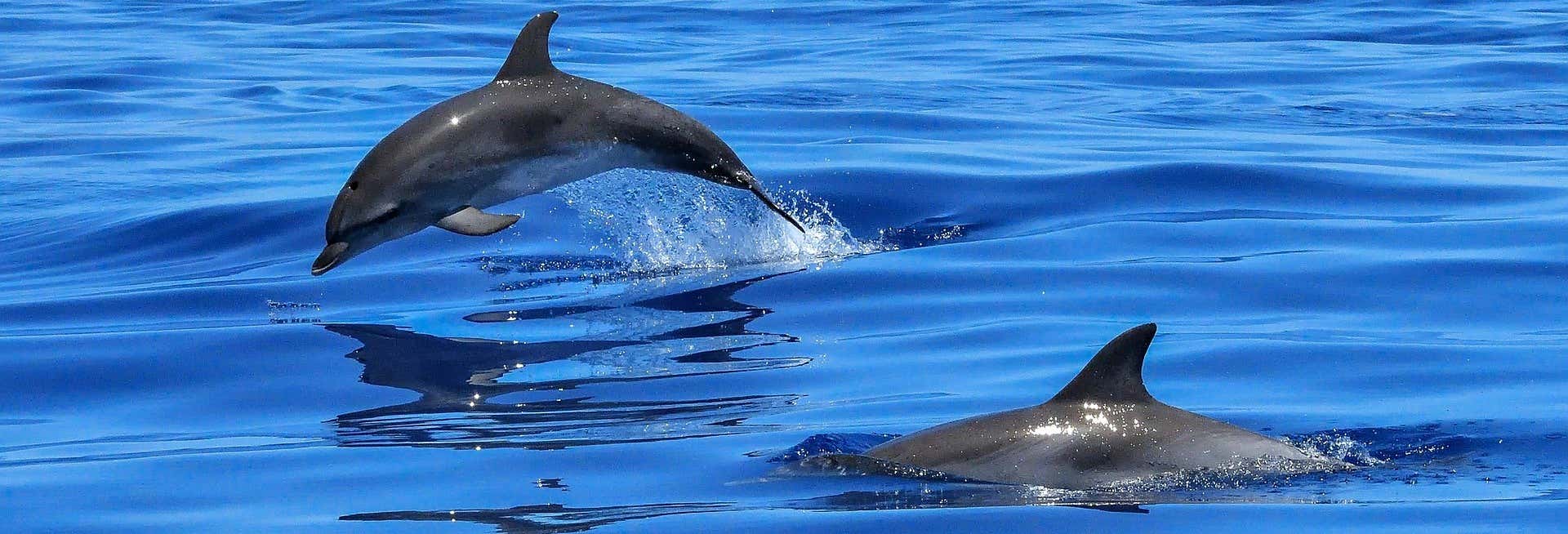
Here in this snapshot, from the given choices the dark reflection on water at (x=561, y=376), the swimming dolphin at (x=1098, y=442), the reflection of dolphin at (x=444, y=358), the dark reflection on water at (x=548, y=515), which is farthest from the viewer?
the reflection of dolphin at (x=444, y=358)

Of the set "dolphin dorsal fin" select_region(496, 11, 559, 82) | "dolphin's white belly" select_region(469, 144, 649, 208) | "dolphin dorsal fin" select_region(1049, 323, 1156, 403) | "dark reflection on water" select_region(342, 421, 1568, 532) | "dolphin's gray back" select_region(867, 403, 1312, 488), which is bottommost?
"dark reflection on water" select_region(342, 421, 1568, 532)

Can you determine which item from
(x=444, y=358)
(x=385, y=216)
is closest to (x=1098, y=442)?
(x=444, y=358)

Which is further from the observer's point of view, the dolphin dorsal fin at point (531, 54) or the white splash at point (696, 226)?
the white splash at point (696, 226)

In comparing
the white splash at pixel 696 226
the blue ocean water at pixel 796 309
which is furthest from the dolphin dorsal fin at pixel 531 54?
the white splash at pixel 696 226

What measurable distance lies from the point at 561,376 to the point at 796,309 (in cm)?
164

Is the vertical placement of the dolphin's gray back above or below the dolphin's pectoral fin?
below

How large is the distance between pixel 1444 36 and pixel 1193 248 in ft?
52.5

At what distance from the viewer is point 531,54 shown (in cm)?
841

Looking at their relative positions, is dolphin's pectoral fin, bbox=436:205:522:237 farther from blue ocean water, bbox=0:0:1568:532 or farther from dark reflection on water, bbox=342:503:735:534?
dark reflection on water, bbox=342:503:735:534

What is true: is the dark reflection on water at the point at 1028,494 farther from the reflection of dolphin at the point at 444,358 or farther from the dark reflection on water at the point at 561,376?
the reflection of dolphin at the point at 444,358

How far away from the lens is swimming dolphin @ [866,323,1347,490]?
18.8 ft

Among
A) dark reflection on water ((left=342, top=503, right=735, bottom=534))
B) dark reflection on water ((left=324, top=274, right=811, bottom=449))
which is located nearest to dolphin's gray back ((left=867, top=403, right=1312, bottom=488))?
dark reflection on water ((left=342, top=503, right=735, bottom=534))

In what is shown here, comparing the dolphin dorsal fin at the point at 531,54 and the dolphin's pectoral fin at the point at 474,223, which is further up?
the dolphin dorsal fin at the point at 531,54

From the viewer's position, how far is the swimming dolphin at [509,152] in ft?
26.7
